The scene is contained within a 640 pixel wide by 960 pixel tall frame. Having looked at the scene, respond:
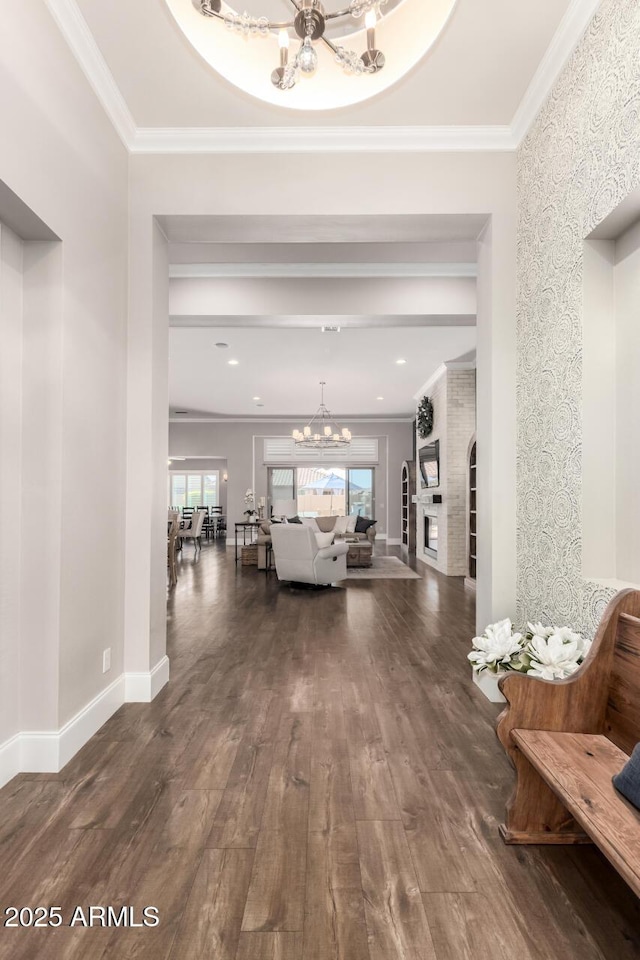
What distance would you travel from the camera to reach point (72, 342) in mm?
2365

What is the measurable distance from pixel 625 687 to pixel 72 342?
2.49 m

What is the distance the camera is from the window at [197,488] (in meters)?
15.1

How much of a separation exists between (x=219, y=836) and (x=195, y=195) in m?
3.13

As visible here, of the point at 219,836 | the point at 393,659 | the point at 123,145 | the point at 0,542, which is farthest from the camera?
the point at 393,659

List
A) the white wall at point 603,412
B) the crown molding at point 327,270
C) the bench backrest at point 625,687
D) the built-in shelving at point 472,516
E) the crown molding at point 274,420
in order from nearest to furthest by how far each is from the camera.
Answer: the bench backrest at point 625,687, the white wall at point 603,412, the crown molding at point 327,270, the built-in shelving at point 472,516, the crown molding at point 274,420

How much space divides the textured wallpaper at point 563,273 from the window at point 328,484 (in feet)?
35.0

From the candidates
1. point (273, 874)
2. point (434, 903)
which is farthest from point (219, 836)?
point (434, 903)

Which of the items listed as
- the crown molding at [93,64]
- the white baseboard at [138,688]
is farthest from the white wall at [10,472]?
the crown molding at [93,64]

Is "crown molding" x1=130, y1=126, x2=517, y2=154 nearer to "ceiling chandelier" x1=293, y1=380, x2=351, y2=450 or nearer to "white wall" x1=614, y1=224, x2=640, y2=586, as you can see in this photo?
"white wall" x1=614, y1=224, x2=640, y2=586

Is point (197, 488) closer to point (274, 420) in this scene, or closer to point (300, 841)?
point (274, 420)

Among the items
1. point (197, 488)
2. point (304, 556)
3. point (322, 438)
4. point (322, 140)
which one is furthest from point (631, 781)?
point (197, 488)

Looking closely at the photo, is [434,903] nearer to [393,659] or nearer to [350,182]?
[393,659]

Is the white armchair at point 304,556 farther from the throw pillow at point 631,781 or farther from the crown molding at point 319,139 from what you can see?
the throw pillow at point 631,781

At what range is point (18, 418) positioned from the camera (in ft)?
7.30
